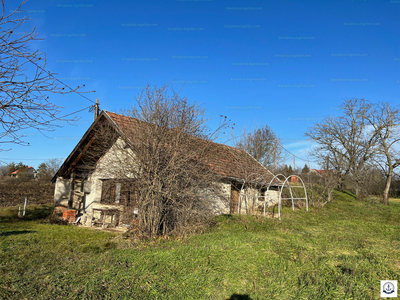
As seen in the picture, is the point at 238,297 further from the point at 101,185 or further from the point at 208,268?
the point at 101,185

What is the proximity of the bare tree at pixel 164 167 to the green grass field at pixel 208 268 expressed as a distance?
73 centimetres

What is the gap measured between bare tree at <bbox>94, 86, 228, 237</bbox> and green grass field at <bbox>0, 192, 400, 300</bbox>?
2.39 feet

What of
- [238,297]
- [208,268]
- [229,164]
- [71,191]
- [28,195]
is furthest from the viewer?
[28,195]

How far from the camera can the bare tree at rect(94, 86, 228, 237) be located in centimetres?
755

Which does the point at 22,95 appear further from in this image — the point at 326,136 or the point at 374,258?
the point at 326,136

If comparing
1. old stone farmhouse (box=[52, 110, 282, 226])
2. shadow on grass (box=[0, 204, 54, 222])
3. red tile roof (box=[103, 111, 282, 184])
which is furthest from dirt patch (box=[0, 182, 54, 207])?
red tile roof (box=[103, 111, 282, 184])

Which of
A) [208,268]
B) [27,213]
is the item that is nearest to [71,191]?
[27,213]

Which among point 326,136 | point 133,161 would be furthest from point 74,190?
point 326,136

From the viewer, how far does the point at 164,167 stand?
773cm

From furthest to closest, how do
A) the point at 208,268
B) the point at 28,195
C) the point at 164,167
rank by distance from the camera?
the point at 28,195, the point at 164,167, the point at 208,268

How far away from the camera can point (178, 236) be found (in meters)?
7.75

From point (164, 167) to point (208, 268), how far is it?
3.36 m

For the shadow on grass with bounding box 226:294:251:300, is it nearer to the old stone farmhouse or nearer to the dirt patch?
the old stone farmhouse

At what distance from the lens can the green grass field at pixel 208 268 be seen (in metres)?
4.27
